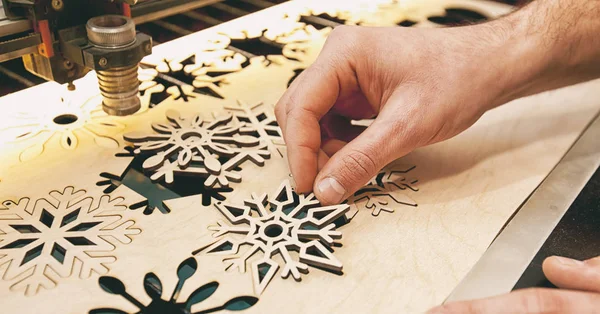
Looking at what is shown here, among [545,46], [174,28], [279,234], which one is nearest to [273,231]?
[279,234]

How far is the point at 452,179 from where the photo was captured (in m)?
1.22

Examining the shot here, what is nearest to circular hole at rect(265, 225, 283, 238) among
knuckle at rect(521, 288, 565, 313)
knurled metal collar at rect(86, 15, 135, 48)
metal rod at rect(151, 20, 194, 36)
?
knuckle at rect(521, 288, 565, 313)

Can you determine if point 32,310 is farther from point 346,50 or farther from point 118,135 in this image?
point 346,50

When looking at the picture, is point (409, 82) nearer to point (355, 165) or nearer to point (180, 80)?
point (355, 165)

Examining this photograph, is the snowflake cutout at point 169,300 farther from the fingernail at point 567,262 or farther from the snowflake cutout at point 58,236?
the fingernail at point 567,262

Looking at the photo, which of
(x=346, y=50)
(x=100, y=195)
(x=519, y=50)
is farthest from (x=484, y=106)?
(x=100, y=195)

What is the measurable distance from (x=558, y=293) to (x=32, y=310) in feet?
2.70

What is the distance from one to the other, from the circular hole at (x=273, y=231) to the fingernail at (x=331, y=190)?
11cm

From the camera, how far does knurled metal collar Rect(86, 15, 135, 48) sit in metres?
1.22

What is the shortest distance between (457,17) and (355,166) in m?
1.33

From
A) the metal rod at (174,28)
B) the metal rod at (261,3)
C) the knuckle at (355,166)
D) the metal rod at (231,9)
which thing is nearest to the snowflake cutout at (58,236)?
the knuckle at (355,166)

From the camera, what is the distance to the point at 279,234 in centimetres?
105

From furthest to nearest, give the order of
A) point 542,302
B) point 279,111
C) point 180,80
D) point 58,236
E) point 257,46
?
point 257,46, point 180,80, point 279,111, point 58,236, point 542,302

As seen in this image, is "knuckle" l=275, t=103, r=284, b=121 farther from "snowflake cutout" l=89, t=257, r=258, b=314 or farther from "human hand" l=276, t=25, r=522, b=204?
"snowflake cutout" l=89, t=257, r=258, b=314
